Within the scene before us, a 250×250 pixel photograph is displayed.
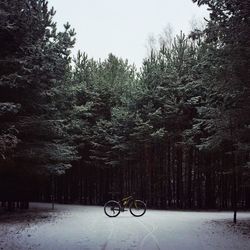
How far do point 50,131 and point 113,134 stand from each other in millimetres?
11923

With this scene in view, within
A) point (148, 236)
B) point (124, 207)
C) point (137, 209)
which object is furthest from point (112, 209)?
point (148, 236)

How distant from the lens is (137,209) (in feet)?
65.3

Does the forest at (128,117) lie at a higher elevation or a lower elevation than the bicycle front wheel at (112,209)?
higher

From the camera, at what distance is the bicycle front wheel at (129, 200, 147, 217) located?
1972 centimetres

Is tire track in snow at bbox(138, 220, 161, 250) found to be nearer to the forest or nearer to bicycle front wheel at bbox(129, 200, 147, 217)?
the forest

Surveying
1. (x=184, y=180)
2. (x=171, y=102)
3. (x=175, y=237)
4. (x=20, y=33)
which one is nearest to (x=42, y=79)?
(x=20, y=33)

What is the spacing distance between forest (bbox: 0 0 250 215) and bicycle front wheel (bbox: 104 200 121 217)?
3276mm

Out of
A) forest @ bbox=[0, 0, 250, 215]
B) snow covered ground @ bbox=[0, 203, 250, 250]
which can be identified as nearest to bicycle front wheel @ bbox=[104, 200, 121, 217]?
forest @ bbox=[0, 0, 250, 215]

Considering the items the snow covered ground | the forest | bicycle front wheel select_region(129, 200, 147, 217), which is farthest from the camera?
bicycle front wheel select_region(129, 200, 147, 217)

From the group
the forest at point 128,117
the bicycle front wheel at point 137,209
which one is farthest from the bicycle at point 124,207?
the forest at point 128,117

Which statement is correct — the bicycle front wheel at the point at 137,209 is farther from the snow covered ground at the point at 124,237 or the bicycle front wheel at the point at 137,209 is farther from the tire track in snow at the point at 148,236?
the tire track in snow at the point at 148,236

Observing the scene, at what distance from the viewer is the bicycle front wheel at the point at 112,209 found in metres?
19.4

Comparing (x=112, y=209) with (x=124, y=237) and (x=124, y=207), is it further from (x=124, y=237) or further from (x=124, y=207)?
(x=124, y=237)

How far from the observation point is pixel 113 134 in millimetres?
30469
